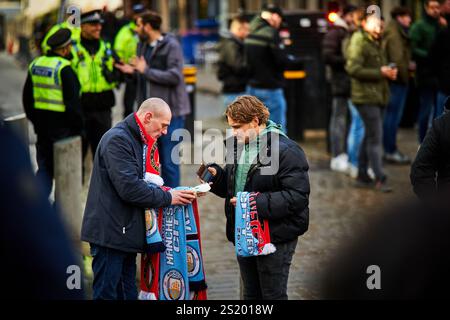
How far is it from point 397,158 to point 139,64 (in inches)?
178

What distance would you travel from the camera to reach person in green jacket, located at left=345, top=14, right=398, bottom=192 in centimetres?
984

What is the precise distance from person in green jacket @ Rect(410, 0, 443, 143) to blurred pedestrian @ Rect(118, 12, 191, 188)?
12.5 ft

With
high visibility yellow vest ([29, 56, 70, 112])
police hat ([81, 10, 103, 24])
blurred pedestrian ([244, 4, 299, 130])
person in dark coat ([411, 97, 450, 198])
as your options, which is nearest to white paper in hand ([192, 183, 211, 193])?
person in dark coat ([411, 97, 450, 198])

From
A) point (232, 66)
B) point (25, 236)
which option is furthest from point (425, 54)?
point (25, 236)

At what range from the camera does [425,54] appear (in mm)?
11531

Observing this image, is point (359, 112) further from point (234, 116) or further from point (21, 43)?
point (21, 43)

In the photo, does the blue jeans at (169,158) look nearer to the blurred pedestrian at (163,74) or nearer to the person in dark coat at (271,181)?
the blurred pedestrian at (163,74)

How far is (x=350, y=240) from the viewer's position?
5.94 feet

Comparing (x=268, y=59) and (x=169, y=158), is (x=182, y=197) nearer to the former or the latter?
(x=169, y=158)

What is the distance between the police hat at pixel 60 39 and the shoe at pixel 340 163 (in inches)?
187

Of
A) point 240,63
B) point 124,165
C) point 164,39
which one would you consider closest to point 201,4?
point 240,63

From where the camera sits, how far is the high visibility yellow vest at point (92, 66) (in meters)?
8.29

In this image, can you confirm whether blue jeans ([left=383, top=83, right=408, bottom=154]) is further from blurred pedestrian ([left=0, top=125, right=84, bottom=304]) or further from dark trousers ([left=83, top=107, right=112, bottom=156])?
blurred pedestrian ([left=0, top=125, right=84, bottom=304])
